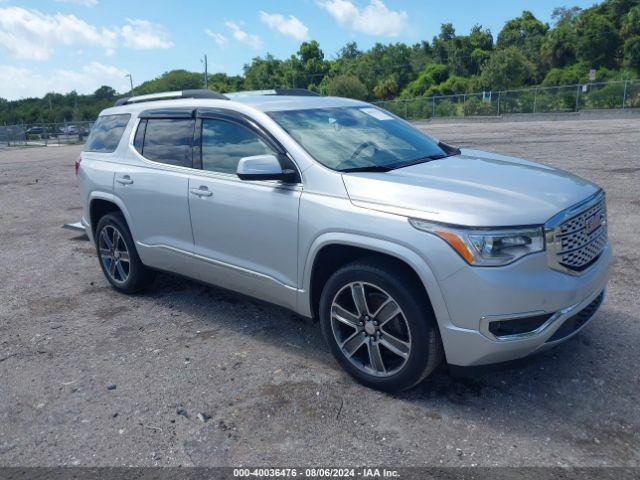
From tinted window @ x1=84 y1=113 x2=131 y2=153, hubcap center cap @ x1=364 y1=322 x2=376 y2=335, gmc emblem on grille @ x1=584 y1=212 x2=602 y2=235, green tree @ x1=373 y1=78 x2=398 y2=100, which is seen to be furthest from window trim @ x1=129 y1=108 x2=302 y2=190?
green tree @ x1=373 y1=78 x2=398 y2=100

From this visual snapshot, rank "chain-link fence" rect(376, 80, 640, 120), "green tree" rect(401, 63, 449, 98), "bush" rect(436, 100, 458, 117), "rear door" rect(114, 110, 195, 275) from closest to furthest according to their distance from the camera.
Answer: "rear door" rect(114, 110, 195, 275) < "chain-link fence" rect(376, 80, 640, 120) < "bush" rect(436, 100, 458, 117) < "green tree" rect(401, 63, 449, 98)

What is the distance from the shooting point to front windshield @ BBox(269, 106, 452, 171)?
13.0 ft

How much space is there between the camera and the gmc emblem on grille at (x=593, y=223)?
11.3ft

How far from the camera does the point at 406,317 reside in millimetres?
3316

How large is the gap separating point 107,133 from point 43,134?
4062cm

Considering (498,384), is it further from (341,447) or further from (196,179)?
(196,179)

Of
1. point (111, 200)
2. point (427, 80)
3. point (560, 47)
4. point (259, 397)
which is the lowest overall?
point (259, 397)

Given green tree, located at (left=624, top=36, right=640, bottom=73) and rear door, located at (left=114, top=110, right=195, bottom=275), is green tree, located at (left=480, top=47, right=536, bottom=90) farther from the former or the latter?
rear door, located at (left=114, top=110, right=195, bottom=275)

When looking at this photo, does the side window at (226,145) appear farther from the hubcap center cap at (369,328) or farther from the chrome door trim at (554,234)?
the chrome door trim at (554,234)

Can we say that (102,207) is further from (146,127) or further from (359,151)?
(359,151)

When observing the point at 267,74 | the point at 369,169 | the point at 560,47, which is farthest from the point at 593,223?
the point at 267,74

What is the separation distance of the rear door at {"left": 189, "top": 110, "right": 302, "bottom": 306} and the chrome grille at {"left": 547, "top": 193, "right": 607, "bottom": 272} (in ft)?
5.21

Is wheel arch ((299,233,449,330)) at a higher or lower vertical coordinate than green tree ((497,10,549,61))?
lower

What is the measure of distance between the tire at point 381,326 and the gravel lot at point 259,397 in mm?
164
